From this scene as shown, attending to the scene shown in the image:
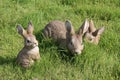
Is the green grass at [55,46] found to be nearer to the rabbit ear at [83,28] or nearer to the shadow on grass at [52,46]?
the shadow on grass at [52,46]

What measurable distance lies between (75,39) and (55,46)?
1.82 ft

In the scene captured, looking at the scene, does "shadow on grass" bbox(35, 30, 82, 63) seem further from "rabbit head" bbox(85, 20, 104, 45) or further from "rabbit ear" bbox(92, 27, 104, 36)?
"rabbit ear" bbox(92, 27, 104, 36)

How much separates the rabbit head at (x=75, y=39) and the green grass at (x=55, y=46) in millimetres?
162

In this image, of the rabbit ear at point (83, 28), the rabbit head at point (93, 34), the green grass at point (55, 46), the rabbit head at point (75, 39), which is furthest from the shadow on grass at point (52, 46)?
the rabbit head at point (93, 34)

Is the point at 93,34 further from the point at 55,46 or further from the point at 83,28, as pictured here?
the point at 55,46

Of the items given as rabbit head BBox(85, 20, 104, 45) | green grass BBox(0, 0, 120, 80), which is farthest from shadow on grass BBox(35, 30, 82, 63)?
rabbit head BBox(85, 20, 104, 45)

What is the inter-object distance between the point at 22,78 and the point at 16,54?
0.67 metres

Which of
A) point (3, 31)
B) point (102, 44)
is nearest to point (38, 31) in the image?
point (3, 31)

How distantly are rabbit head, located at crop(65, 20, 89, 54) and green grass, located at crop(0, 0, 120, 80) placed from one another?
162 millimetres

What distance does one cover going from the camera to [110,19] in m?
7.79

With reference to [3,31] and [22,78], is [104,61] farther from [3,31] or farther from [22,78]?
[3,31]

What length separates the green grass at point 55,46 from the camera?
6.12 metres

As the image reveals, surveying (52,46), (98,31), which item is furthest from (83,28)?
(52,46)

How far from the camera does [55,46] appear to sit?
6688 mm
